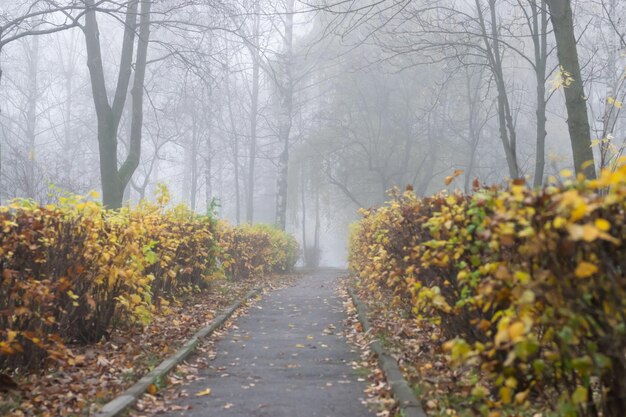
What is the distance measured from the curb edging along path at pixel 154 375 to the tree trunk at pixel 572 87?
16.4 feet

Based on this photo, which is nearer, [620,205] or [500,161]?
[620,205]

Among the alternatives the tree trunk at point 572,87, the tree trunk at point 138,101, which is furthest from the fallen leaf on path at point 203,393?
the tree trunk at point 138,101

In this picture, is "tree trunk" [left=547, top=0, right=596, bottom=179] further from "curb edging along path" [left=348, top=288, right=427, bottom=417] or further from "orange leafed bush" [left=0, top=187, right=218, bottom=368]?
"orange leafed bush" [left=0, top=187, right=218, bottom=368]

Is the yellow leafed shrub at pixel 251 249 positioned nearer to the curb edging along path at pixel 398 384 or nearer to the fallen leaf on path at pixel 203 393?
the curb edging along path at pixel 398 384

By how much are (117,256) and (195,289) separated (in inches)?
201

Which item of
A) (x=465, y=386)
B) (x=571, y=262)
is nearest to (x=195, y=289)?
(x=465, y=386)

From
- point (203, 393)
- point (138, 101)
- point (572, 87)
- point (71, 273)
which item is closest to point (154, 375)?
point (203, 393)

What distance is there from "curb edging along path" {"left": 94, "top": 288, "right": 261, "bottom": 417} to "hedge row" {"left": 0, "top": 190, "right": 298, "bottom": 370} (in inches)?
23.2

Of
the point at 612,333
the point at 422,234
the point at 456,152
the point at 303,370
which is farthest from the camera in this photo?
the point at 456,152

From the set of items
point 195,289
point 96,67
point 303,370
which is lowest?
point 303,370

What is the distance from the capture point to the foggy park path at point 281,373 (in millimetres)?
4977

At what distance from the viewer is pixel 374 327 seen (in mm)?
8016

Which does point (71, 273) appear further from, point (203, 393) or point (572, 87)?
point (572, 87)

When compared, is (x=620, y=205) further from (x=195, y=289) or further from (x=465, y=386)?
(x=195, y=289)
